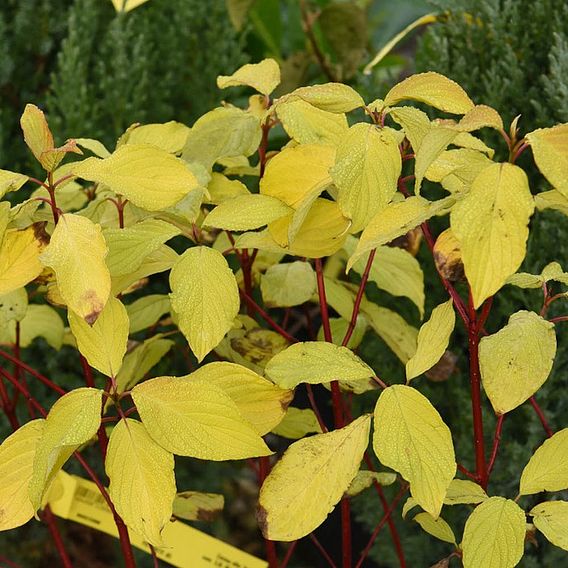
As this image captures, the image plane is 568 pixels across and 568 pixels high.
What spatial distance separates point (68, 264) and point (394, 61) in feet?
5.27

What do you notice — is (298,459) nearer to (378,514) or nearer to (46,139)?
(46,139)

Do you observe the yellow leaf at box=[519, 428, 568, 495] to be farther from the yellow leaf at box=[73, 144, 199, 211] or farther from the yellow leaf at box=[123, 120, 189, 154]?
the yellow leaf at box=[123, 120, 189, 154]

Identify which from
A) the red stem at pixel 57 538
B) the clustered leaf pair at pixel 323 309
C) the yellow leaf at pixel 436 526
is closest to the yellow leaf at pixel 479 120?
the clustered leaf pair at pixel 323 309

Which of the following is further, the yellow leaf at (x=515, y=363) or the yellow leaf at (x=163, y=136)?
the yellow leaf at (x=163, y=136)

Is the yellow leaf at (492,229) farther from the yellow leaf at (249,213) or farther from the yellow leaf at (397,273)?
the yellow leaf at (397,273)

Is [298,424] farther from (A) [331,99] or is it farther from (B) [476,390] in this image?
(A) [331,99]

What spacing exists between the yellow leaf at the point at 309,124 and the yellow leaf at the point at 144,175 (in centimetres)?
15

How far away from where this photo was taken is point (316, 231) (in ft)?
2.85

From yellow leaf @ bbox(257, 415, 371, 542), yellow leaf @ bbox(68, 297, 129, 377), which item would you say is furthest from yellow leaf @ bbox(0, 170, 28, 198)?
yellow leaf @ bbox(257, 415, 371, 542)

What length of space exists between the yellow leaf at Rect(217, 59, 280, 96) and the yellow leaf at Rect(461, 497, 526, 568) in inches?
19.0

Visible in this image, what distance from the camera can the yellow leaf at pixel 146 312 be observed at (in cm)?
111

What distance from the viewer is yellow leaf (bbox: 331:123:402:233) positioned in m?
0.73

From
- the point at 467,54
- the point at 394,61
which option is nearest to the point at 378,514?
the point at 467,54

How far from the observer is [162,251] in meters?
0.93
